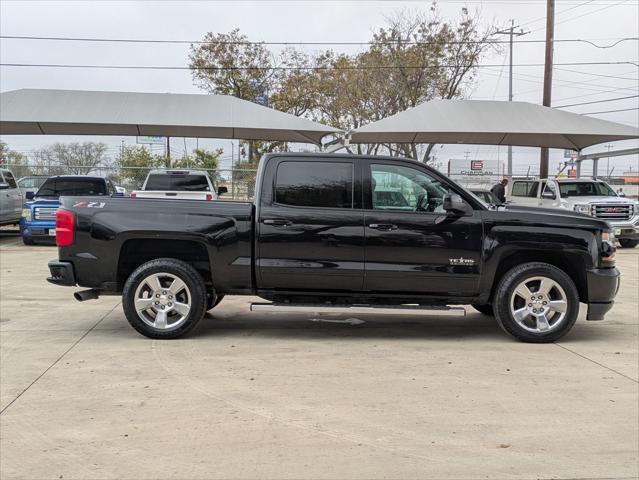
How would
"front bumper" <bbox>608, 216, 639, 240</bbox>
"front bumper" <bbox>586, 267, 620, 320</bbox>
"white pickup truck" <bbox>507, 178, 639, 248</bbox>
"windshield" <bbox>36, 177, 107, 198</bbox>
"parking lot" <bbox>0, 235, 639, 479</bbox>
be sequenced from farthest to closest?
"front bumper" <bbox>608, 216, 639, 240</bbox>
"white pickup truck" <bbox>507, 178, 639, 248</bbox>
"windshield" <bbox>36, 177, 107, 198</bbox>
"front bumper" <bbox>586, 267, 620, 320</bbox>
"parking lot" <bbox>0, 235, 639, 479</bbox>

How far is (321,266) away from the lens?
617 centimetres

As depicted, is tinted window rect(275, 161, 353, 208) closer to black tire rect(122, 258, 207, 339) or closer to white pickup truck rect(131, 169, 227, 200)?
black tire rect(122, 258, 207, 339)

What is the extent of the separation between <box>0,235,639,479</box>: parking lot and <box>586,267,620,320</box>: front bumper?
0.41 meters

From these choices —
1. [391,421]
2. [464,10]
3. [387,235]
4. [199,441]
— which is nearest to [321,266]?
[387,235]

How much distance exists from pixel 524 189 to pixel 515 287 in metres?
14.4

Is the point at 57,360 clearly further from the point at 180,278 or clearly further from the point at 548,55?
the point at 548,55

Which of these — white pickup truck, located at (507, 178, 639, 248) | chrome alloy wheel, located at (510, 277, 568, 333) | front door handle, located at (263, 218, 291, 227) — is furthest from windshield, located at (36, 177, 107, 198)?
white pickup truck, located at (507, 178, 639, 248)

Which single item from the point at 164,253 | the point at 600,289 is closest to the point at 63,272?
the point at 164,253

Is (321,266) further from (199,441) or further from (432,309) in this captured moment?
(199,441)

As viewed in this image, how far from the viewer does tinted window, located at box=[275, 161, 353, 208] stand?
628cm

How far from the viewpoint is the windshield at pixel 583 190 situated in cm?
1755

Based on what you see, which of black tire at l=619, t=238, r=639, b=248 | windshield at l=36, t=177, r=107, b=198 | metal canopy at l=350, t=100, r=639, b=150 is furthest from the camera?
metal canopy at l=350, t=100, r=639, b=150

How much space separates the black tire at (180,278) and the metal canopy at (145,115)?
48.7 ft

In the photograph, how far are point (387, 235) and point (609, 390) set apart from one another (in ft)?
8.12
